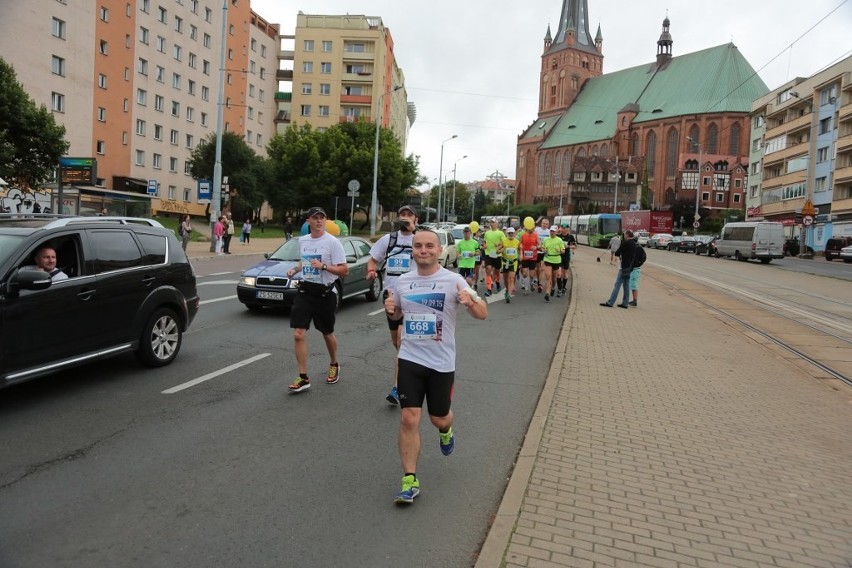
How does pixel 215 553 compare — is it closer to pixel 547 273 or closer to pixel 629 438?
pixel 629 438

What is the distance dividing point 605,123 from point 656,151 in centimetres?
1449

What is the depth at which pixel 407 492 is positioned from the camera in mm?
3957

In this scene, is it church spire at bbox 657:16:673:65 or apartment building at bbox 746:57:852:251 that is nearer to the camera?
apartment building at bbox 746:57:852:251

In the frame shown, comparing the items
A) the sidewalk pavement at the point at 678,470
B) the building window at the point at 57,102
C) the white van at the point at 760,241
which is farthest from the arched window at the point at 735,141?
the sidewalk pavement at the point at 678,470

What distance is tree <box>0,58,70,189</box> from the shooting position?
2947 centimetres

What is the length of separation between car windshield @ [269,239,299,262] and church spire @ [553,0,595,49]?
120516 millimetres

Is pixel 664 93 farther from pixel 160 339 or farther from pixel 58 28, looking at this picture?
pixel 160 339

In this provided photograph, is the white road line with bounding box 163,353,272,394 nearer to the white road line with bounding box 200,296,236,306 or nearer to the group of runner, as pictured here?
the white road line with bounding box 200,296,236,306

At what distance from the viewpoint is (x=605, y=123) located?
377 ft

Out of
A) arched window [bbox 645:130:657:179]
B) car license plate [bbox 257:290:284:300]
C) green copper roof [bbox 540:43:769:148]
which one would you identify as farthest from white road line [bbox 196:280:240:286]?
arched window [bbox 645:130:657:179]

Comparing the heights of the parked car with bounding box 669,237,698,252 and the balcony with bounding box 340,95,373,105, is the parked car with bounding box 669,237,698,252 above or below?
below

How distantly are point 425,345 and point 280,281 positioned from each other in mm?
7583

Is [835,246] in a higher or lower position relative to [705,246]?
higher

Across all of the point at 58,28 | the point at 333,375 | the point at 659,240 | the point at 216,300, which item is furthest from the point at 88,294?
the point at 659,240
